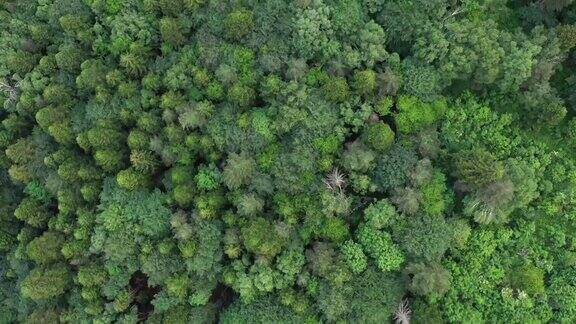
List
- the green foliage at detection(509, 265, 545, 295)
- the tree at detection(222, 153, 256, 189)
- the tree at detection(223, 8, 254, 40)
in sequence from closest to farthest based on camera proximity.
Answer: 1. the tree at detection(222, 153, 256, 189)
2. the tree at detection(223, 8, 254, 40)
3. the green foliage at detection(509, 265, 545, 295)

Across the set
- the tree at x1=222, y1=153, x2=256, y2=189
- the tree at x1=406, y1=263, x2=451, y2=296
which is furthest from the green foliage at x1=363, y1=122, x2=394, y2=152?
the tree at x1=406, y1=263, x2=451, y2=296

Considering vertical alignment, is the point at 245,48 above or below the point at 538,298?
above

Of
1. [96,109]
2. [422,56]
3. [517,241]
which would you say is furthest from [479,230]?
[96,109]

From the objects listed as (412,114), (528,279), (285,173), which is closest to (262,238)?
(285,173)

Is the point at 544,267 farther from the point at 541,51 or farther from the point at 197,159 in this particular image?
the point at 197,159

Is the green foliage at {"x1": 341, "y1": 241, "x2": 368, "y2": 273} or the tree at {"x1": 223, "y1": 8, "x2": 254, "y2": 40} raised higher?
the tree at {"x1": 223, "y1": 8, "x2": 254, "y2": 40}

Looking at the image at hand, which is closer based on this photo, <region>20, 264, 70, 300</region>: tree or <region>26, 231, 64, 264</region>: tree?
<region>20, 264, 70, 300</region>: tree

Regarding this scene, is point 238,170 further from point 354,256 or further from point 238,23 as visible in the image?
point 238,23

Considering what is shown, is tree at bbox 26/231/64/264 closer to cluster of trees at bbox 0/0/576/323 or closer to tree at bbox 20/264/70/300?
cluster of trees at bbox 0/0/576/323

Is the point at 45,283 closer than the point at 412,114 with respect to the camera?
Yes
